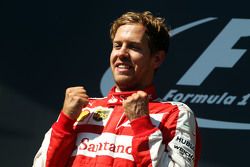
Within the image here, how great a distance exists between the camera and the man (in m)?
1.54

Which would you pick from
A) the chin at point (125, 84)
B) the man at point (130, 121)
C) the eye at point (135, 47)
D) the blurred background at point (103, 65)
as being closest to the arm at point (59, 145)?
the man at point (130, 121)

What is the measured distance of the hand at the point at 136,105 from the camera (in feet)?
5.08

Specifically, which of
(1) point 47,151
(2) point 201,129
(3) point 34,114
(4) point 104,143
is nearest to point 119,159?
(4) point 104,143

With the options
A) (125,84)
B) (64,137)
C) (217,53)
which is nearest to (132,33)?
(125,84)

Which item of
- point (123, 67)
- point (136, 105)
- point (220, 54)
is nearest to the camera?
point (136, 105)

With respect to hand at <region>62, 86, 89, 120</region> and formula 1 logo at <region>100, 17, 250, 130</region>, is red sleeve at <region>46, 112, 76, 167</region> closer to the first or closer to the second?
hand at <region>62, 86, 89, 120</region>

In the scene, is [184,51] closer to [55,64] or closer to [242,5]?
[242,5]

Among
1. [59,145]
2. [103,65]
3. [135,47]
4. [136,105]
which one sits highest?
[135,47]

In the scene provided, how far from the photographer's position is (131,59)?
1679 millimetres

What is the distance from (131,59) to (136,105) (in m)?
0.19

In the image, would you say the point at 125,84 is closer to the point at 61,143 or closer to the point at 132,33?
the point at 132,33

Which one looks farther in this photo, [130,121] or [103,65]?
[103,65]

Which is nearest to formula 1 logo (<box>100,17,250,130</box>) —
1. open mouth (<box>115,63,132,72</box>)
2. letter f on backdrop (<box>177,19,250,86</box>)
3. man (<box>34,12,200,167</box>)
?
letter f on backdrop (<box>177,19,250,86</box>)

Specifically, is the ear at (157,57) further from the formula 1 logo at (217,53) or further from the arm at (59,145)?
the formula 1 logo at (217,53)
